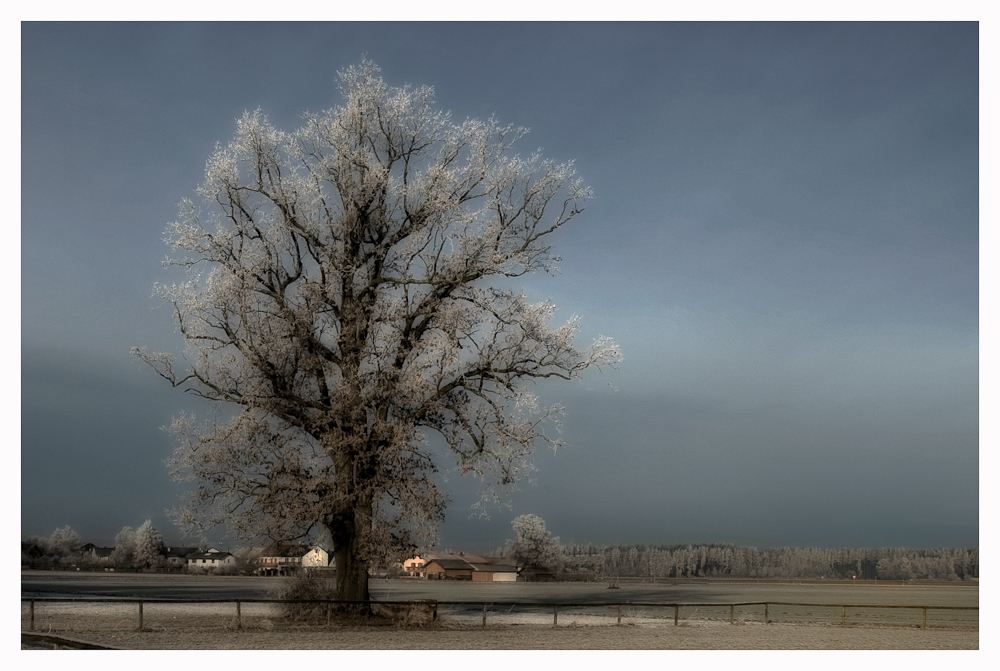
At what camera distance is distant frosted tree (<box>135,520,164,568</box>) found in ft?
239

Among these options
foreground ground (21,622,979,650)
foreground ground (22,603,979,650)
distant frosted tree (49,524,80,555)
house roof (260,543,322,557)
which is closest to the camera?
foreground ground (21,622,979,650)

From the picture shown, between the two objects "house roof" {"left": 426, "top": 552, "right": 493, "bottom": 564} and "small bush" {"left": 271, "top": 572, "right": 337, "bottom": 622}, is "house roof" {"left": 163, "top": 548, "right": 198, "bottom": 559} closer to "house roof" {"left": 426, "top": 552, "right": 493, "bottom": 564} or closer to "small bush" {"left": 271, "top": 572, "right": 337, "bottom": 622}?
"house roof" {"left": 426, "top": 552, "right": 493, "bottom": 564}

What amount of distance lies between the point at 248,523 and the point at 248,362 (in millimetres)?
3433

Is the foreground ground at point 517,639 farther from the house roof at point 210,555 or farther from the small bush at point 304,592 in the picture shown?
the house roof at point 210,555

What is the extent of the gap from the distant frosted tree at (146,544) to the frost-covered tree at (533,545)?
108ft

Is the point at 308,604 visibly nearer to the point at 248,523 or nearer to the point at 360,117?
the point at 248,523

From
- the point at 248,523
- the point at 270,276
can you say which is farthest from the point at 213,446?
the point at 270,276

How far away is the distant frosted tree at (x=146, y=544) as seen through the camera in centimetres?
7287

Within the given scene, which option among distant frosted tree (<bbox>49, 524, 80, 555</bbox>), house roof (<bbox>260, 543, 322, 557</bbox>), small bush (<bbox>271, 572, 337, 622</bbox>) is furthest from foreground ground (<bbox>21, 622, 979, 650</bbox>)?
distant frosted tree (<bbox>49, 524, 80, 555</bbox>)

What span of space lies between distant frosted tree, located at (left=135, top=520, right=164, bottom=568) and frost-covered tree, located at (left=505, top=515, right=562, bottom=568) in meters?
33.0

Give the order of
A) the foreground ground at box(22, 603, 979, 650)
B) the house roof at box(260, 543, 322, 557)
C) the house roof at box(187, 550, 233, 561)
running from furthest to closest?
the house roof at box(187, 550, 233, 561) → the house roof at box(260, 543, 322, 557) → the foreground ground at box(22, 603, 979, 650)

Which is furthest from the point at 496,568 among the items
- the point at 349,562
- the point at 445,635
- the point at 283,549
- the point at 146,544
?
the point at 445,635

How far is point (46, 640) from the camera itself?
1366 cm

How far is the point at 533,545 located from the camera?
76.4 meters
